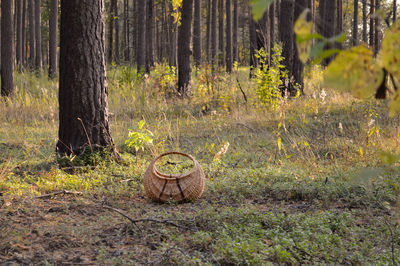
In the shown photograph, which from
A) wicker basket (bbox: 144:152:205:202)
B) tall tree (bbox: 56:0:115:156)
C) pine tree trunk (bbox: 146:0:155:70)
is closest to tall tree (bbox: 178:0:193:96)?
pine tree trunk (bbox: 146:0:155:70)

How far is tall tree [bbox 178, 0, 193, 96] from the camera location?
37.3 feet

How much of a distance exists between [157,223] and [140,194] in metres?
1.12

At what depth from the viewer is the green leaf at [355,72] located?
1.13 m

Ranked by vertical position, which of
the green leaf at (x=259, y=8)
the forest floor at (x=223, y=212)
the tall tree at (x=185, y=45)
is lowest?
the forest floor at (x=223, y=212)

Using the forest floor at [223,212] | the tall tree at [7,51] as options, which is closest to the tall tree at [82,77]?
the forest floor at [223,212]

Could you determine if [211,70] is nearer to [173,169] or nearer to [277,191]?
[173,169]

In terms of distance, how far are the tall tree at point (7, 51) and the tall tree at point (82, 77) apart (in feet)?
21.7

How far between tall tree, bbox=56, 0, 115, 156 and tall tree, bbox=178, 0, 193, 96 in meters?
6.09

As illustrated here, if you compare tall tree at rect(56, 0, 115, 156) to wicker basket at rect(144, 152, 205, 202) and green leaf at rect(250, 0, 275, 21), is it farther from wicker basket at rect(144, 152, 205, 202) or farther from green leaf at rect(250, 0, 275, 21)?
green leaf at rect(250, 0, 275, 21)

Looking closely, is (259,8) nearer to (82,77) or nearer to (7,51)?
(82,77)

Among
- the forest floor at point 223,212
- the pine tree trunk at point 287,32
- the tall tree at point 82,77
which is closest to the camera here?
the forest floor at point 223,212

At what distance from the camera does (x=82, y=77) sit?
5141 millimetres

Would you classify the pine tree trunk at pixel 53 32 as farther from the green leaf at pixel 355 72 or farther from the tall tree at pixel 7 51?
the green leaf at pixel 355 72

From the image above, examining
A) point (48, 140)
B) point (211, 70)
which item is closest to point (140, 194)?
point (48, 140)
